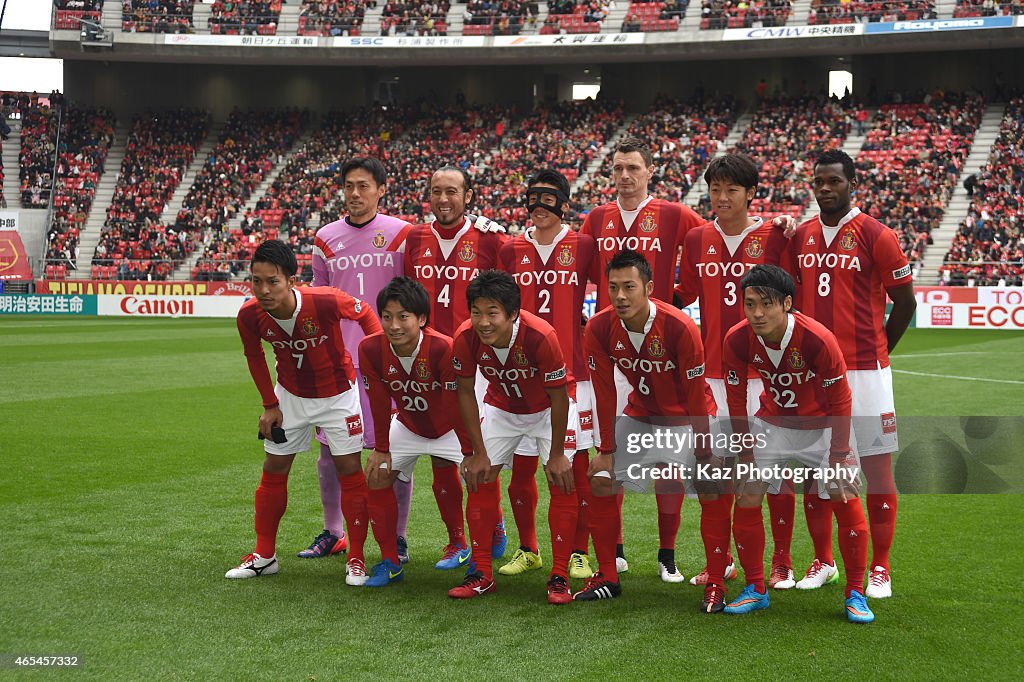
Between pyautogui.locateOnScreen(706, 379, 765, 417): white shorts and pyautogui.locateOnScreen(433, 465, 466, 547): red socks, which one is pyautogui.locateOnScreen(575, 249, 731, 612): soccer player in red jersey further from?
pyautogui.locateOnScreen(433, 465, 466, 547): red socks

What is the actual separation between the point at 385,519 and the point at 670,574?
1.56 meters

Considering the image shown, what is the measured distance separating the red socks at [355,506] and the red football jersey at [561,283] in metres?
1.35

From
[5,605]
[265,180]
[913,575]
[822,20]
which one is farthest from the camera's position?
[265,180]

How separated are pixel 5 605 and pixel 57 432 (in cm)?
580

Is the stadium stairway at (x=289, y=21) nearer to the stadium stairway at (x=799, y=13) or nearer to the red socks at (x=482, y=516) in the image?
the stadium stairway at (x=799, y=13)

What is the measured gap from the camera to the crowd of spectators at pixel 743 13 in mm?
35062

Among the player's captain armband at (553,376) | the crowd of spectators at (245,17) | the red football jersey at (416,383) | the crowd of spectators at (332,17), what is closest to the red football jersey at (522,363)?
the player's captain armband at (553,376)

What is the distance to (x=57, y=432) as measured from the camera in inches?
410

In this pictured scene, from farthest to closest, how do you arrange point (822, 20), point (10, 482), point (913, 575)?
1. point (822, 20)
2. point (10, 482)
3. point (913, 575)

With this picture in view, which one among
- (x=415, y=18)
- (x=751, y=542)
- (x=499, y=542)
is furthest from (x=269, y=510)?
(x=415, y=18)

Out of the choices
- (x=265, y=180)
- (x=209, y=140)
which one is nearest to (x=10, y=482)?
(x=265, y=180)

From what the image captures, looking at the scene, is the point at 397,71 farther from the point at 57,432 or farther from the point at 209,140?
the point at 57,432

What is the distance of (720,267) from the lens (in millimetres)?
5805

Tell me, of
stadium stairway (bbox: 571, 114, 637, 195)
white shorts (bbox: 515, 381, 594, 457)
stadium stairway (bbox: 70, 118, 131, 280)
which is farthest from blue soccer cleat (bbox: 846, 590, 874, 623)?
stadium stairway (bbox: 70, 118, 131, 280)
